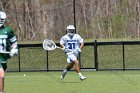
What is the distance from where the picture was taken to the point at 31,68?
26391 millimetres

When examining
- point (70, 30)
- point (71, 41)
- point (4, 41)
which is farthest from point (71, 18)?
point (4, 41)

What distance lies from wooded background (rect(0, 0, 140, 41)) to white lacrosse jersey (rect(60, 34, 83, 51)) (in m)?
12.5

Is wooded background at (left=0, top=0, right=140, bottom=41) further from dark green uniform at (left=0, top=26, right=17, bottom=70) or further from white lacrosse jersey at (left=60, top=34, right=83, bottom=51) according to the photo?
dark green uniform at (left=0, top=26, right=17, bottom=70)

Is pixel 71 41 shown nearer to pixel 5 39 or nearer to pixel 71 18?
pixel 5 39

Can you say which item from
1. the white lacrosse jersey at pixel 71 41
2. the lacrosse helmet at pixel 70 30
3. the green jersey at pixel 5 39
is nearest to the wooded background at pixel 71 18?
the white lacrosse jersey at pixel 71 41

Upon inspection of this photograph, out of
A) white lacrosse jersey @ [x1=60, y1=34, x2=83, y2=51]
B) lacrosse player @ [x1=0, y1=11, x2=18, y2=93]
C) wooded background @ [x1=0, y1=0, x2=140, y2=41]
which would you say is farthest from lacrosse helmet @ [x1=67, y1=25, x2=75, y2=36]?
wooded background @ [x1=0, y1=0, x2=140, y2=41]

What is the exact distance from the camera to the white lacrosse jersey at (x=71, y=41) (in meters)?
18.9

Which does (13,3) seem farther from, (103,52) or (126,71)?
(126,71)

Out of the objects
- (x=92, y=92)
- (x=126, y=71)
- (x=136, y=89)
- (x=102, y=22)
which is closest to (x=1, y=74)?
(x=92, y=92)

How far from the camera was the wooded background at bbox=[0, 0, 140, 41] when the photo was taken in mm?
33812

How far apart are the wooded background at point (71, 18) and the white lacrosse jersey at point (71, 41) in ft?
41.2

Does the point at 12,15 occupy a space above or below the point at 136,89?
above

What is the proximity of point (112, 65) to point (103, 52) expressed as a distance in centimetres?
187

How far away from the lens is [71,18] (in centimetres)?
3331
